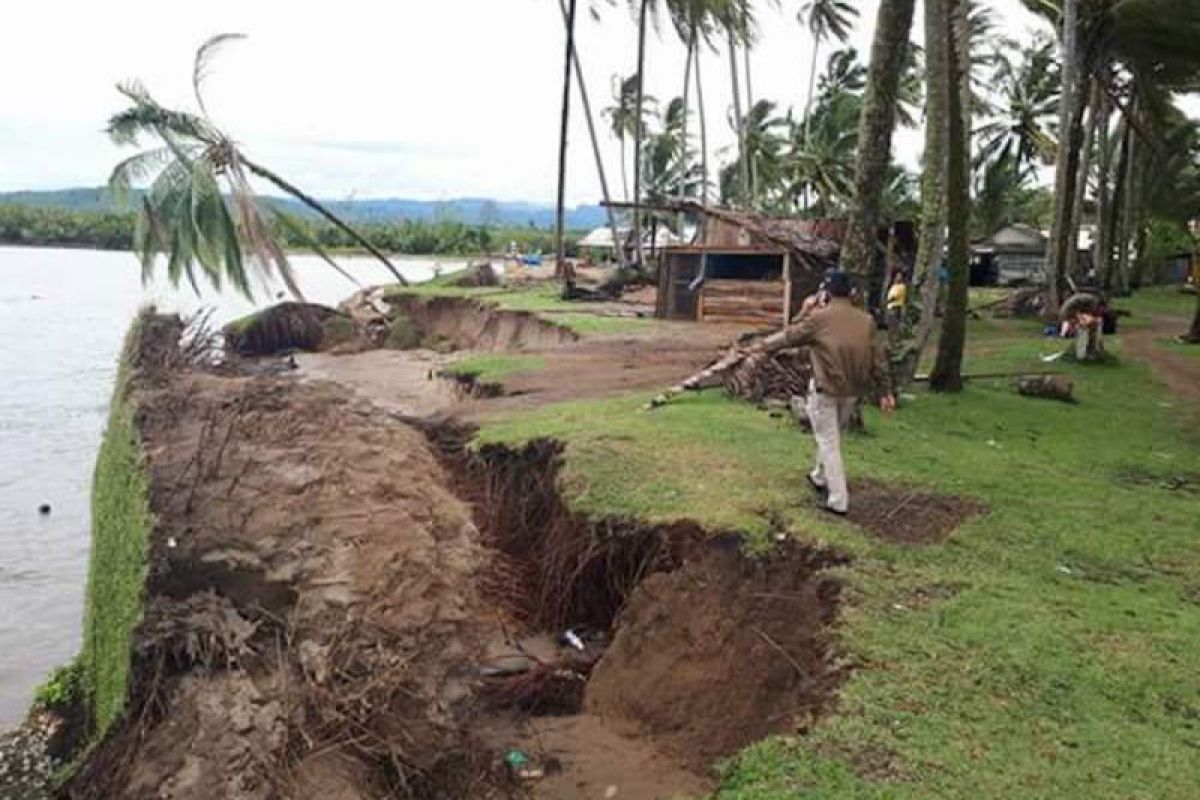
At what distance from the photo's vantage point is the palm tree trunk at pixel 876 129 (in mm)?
13414

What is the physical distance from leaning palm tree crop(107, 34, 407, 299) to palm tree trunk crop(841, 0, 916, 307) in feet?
70.7

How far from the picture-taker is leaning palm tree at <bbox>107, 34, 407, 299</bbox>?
31922mm

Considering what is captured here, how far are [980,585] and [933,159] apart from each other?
8084 millimetres

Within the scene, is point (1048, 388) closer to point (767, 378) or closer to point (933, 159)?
point (933, 159)

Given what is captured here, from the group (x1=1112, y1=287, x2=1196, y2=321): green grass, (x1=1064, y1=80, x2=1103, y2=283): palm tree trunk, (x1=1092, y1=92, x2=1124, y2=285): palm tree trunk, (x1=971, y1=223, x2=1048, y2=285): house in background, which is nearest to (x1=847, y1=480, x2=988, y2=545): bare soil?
(x1=1064, y1=80, x2=1103, y2=283): palm tree trunk

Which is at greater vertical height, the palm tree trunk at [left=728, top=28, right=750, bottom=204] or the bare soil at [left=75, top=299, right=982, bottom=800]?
the palm tree trunk at [left=728, top=28, right=750, bottom=204]

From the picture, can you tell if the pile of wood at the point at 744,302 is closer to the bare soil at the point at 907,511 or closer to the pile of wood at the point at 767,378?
the pile of wood at the point at 767,378

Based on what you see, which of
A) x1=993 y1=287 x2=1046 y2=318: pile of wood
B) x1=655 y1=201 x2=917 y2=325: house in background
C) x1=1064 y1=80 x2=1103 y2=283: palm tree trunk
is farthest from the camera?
x1=993 y1=287 x2=1046 y2=318: pile of wood

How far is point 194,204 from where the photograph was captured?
31672 mm

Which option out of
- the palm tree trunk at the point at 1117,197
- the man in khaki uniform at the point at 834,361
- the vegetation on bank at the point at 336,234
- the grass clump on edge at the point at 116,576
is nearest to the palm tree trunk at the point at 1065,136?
the palm tree trunk at the point at 1117,197

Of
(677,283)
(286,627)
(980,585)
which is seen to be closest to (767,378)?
(980,585)

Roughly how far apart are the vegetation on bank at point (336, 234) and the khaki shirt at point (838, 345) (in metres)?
83.4

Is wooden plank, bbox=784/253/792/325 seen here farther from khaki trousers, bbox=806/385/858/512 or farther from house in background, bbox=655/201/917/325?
khaki trousers, bbox=806/385/858/512

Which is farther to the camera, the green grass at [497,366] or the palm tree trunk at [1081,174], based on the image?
the palm tree trunk at [1081,174]
